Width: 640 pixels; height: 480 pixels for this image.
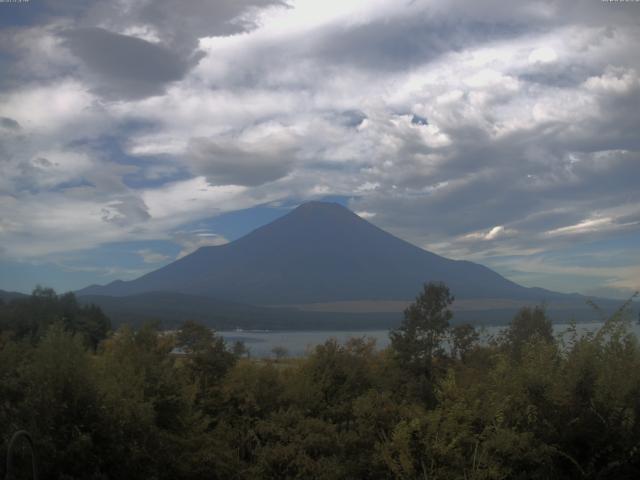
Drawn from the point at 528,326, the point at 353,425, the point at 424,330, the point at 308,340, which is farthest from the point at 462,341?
the point at 308,340

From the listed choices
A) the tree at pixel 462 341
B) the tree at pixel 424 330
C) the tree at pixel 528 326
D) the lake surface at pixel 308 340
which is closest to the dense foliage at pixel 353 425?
the lake surface at pixel 308 340

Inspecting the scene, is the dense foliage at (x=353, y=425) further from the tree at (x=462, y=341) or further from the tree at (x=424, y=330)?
the tree at (x=462, y=341)

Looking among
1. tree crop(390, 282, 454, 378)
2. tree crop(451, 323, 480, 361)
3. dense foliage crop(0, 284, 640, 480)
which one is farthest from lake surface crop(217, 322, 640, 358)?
dense foliage crop(0, 284, 640, 480)

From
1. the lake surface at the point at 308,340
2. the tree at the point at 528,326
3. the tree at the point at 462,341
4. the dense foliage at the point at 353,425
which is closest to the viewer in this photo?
the dense foliage at the point at 353,425

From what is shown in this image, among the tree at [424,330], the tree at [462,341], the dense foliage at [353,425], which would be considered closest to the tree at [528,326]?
the tree at [462,341]

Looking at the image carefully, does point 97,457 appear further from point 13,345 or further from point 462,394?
point 462,394

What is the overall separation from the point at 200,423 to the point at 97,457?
569 cm

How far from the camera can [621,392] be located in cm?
994

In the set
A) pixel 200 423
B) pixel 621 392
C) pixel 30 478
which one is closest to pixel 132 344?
pixel 200 423

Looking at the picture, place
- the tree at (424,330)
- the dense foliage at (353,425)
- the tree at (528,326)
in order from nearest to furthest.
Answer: the dense foliage at (353,425), the tree at (424,330), the tree at (528,326)

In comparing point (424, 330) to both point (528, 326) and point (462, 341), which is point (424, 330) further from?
point (528, 326)

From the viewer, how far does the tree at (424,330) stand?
19.5m

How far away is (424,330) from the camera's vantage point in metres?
20.1

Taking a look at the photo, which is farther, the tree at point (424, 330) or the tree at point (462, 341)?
the tree at point (462, 341)
